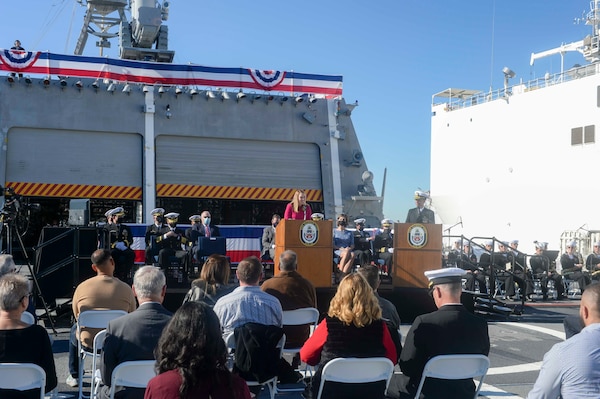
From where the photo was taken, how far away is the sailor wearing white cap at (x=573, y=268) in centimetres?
1577

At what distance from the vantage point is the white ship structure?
21094mm

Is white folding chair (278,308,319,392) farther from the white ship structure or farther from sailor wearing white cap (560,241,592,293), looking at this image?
the white ship structure

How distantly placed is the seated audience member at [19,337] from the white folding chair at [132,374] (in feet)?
1.58

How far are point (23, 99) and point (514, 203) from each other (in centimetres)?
1763

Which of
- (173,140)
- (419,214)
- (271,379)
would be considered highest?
(173,140)

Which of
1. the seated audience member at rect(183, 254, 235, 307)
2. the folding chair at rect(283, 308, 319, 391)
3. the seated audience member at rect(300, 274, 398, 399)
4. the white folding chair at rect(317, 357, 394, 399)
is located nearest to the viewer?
the white folding chair at rect(317, 357, 394, 399)

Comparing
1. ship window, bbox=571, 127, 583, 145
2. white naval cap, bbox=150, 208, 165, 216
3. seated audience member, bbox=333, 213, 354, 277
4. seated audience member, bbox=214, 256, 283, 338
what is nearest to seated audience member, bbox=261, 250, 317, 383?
seated audience member, bbox=214, 256, 283, 338

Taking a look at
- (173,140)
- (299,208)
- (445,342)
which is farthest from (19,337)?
(173,140)

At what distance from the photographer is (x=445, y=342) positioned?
426 cm

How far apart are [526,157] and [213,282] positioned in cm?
1986

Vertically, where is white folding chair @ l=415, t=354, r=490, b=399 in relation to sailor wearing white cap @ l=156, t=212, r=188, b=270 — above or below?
below

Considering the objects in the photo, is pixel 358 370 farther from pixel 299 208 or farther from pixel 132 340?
pixel 299 208

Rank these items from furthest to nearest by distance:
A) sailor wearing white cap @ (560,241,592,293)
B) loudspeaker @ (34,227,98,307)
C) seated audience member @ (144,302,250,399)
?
1. sailor wearing white cap @ (560,241,592,293)
2. loudspeaker @ (34,227,98,307)
3. seated audience member @ (144,302,250,399)

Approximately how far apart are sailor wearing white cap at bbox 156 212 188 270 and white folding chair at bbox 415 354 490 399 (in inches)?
312
